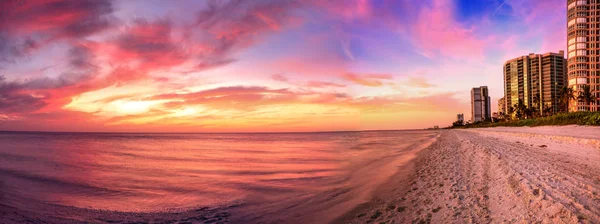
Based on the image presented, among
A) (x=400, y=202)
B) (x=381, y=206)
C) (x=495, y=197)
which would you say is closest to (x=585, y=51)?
(x=495, y=197)

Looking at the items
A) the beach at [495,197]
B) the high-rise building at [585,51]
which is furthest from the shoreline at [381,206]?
the high-rise building at [585,51]

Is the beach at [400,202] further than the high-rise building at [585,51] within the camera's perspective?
No

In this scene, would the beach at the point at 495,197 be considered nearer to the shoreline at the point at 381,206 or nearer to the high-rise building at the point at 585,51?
the shoreline at the point at 381,206

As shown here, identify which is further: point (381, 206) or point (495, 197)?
point (381, 206)

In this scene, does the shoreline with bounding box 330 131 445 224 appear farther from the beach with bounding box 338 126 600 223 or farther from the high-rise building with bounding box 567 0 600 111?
the high-rise building with bounding box 567 0 600 111

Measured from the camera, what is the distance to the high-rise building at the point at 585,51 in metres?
125

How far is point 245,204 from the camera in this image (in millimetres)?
11836

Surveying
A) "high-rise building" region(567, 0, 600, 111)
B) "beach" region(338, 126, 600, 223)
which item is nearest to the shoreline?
"beach" region(338, 126, 600, 223)

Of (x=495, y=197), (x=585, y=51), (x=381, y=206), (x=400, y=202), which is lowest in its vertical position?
(x=381, y=206)

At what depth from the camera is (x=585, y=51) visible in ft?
414

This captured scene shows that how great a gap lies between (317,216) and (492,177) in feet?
21.5

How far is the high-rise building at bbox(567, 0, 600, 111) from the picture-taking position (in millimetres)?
124750

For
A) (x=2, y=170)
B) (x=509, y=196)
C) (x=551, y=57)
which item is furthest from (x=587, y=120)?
(x=551, y=57)

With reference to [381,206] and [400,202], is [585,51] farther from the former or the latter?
[381,206]
